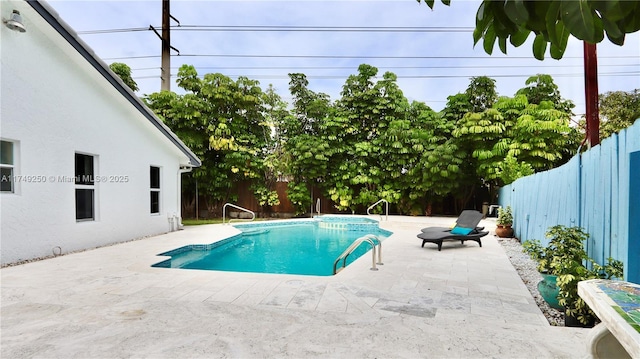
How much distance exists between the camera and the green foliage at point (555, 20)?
1.10 meters

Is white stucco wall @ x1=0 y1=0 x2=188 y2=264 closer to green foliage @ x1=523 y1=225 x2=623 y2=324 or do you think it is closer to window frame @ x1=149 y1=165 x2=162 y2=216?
window frame @ x1=149 y1=165 x2=162 y2=216

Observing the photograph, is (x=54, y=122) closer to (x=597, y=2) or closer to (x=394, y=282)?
(x=394, y=282)

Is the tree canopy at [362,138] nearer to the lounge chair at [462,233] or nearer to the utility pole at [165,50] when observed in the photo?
the utility pole at [165,50]

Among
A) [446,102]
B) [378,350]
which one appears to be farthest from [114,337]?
[446,102]

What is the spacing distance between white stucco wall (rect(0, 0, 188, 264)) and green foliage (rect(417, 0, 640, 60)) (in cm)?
825

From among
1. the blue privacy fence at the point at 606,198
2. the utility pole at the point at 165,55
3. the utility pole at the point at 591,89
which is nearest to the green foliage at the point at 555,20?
the blue privacy fence at the point at 606,198

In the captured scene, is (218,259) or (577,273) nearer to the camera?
(577,273)

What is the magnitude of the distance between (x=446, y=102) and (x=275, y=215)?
36.5ft

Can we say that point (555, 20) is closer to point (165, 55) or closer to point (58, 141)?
point (58, 141)

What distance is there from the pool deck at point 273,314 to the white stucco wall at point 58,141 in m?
1.12

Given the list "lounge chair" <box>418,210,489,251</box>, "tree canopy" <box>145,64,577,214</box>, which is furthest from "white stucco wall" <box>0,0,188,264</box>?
"lounge chair" <box>418,210,489,251</box>

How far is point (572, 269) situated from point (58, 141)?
9.61 m

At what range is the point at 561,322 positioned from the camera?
12.6 ft

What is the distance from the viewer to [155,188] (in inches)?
449
